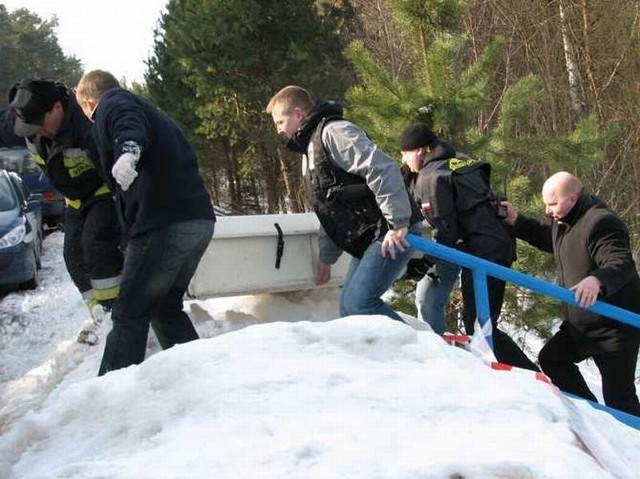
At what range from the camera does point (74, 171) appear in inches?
151

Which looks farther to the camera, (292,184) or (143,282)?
(292,184)

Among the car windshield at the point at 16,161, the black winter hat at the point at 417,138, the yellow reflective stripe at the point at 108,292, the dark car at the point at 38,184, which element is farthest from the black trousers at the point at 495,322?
the car windshield at the point at 16,161

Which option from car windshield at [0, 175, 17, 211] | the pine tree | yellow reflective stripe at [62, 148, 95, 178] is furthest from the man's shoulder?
car windshield at [0, 175, 17, 211]

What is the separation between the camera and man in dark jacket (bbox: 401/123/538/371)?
13.3ft

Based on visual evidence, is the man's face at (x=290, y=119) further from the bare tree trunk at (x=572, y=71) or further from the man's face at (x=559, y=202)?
the bare tree trunk at (x=572, y=71)

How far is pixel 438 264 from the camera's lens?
14.4 feet

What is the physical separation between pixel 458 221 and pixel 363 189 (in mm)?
807

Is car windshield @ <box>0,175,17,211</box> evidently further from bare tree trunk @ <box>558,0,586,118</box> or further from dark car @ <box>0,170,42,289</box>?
bare tree trunk @ <box>558,0,586,118</box>

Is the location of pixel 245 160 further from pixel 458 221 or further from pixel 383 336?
pixel 383 336

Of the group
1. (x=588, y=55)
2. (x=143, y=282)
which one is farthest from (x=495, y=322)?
(x=588, y=55)

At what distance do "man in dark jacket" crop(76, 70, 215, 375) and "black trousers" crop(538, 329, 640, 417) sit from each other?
211 centimetres

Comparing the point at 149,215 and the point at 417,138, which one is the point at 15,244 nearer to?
the point at 149,215

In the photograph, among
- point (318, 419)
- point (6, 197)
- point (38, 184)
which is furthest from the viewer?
point (38, 184)

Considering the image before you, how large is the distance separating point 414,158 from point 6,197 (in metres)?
5.84
